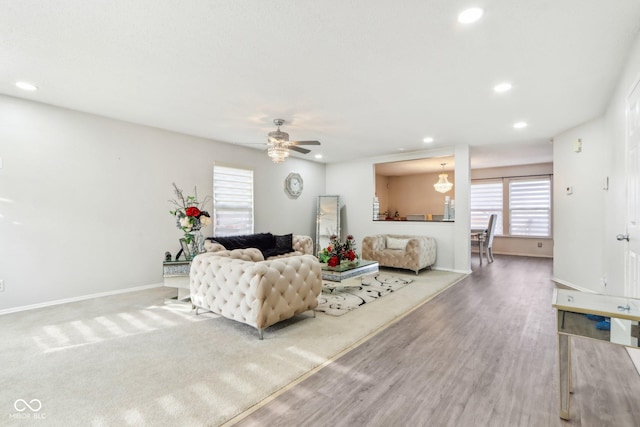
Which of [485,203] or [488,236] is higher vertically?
[485,203]

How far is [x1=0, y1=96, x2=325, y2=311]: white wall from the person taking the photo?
12.0 ft

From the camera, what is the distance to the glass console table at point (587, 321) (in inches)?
57.0

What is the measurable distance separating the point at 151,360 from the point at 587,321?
296 centimetres

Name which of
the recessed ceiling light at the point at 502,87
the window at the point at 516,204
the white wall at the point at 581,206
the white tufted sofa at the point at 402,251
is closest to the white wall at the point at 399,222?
the white tufted sofa at the point at 402,251

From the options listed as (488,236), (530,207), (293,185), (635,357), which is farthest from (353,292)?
(530,207)

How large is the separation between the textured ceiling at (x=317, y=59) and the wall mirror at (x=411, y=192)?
503 cm

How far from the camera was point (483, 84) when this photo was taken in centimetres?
322

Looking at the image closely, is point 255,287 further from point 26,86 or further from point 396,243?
point 396,243

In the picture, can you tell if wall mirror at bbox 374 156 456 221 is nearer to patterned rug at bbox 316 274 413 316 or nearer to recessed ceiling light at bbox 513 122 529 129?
recessed ceiling light at bbox 513 122 529 129

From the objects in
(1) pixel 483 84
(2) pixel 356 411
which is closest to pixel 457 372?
(2) pixel 356 411

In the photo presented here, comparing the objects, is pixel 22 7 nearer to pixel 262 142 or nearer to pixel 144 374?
pixel 144 374

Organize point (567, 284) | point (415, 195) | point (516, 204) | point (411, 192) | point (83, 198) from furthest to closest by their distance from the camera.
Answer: point (411, 192), point (415, 195), point (516, 204), point (567, 284), point (83, 198)

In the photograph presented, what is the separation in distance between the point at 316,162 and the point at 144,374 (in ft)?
21.3

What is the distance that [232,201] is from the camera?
6008mm
